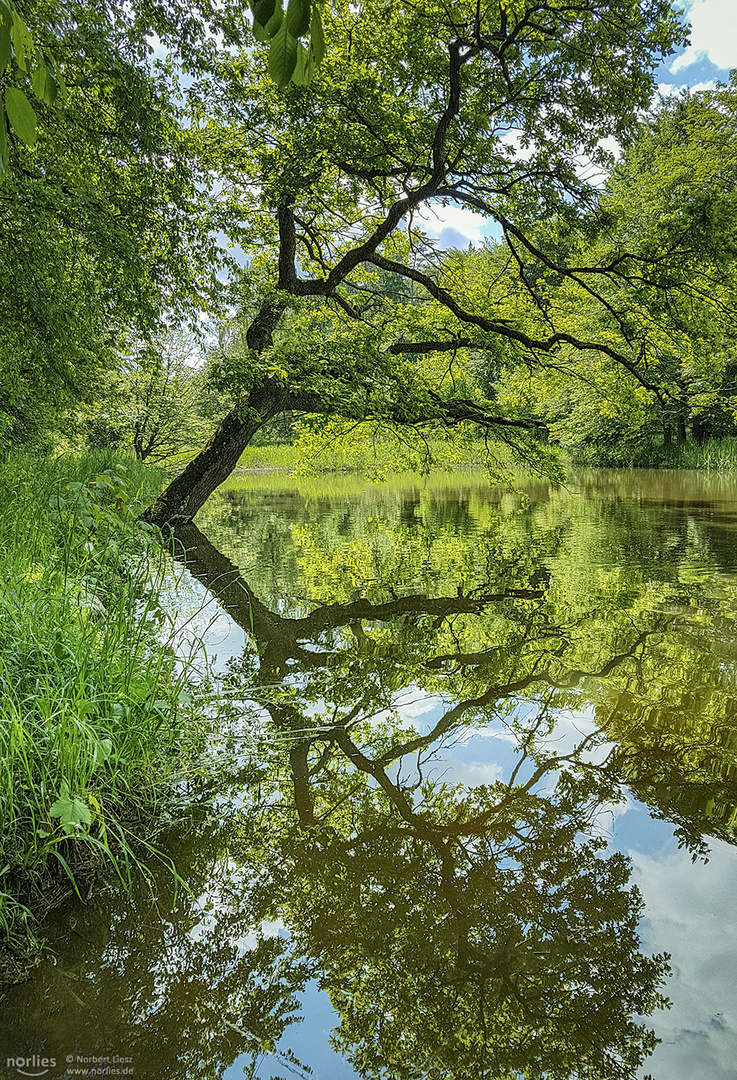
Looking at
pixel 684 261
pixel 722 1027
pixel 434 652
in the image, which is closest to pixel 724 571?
pixel 684 261

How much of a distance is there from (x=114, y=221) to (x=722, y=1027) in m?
6.56

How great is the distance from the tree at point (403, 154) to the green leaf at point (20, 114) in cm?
516

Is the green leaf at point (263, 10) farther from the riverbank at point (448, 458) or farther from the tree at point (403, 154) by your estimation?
the riverbank at point (448, 458)

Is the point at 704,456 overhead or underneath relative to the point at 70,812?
overhead

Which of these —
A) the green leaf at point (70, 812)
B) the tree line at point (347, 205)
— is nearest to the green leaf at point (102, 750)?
the green leaf at point (70, 812)

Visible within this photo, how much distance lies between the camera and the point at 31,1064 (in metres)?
1.36

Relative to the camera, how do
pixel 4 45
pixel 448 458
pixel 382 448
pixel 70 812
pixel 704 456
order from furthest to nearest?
Result: pixel 704 456 < pixel 382 448 < pixel 448 458 < pixel 70 812 < pixel 4 45

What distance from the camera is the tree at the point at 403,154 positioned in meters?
5.94

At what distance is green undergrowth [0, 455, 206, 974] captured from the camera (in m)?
1.81

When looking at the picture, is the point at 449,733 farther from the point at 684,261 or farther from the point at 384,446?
the point at 384,446

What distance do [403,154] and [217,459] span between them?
4058 millimetres

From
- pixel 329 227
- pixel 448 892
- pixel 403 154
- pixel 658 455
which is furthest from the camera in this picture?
pixel 658 455

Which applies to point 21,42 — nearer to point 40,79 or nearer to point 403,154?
point 40,79

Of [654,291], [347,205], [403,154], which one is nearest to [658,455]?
[654,291]
